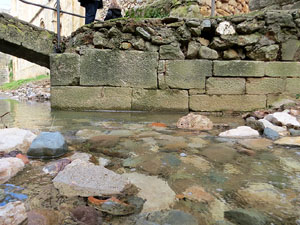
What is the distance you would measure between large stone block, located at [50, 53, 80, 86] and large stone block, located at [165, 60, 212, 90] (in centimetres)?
154

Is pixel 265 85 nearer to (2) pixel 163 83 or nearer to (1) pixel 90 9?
(2) pixel 163 83

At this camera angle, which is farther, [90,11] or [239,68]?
[90,11]

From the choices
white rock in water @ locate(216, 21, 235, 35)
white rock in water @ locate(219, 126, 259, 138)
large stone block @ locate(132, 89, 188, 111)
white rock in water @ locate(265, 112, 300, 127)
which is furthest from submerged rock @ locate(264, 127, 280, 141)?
white rock in water @ locate(216, 21, 235, 35)

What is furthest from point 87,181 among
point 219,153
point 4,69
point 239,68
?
point 4,69

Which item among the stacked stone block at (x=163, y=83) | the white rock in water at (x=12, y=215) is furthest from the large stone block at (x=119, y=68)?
the white rock in water at (x=12, y=215)

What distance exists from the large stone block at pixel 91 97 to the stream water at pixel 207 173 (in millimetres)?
1773

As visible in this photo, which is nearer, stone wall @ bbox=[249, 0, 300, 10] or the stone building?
stone wall @ bbox=[249, 0, 300, 10]

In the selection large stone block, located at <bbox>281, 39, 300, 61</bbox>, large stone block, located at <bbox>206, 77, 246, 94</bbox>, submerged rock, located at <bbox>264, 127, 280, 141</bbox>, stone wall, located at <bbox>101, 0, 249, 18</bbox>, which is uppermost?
stone wall, located at <bbox>101, 0, 249, 18</bbox>

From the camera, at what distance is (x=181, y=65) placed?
11.9 ft

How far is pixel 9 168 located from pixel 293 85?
418cm

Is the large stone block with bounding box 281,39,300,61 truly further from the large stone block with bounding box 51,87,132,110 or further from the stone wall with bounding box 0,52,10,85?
the stone wall with bounding box 0,52,10,85

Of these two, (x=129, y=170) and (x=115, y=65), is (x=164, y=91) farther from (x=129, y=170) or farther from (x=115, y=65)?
(x=129, y=170)

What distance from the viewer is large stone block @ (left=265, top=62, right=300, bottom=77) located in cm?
363

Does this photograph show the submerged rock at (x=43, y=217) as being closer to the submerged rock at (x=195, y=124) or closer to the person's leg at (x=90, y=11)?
the submerged rock at (x=195, y=124)
